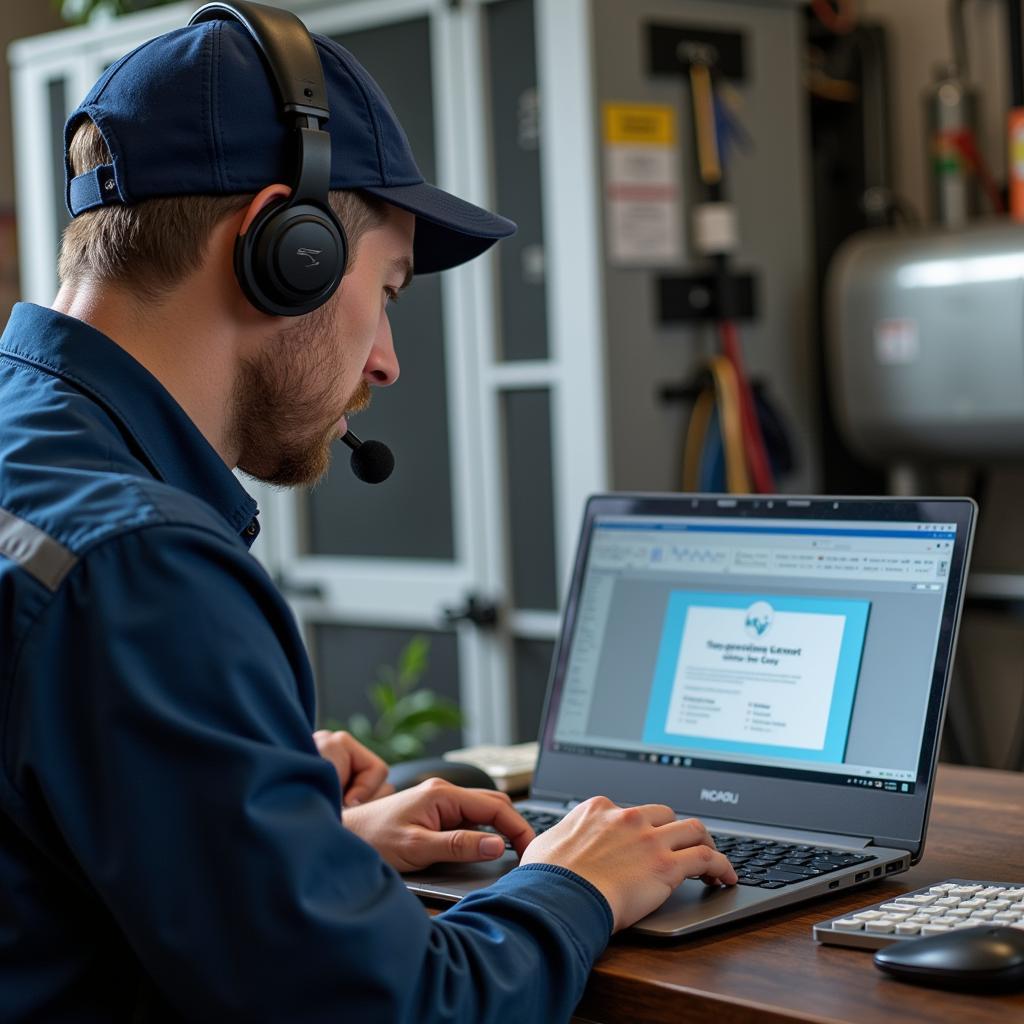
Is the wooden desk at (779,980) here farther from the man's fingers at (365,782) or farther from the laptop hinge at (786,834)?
the man's fingers at (365,782)

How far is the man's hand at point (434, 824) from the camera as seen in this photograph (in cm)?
112

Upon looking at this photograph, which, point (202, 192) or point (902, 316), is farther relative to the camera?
point (902, 316)

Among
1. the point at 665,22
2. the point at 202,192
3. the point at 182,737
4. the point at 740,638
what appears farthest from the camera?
the point at 665,22

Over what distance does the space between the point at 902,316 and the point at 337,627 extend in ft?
4.15

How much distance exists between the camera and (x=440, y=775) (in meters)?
1.34

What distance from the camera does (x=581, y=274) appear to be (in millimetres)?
2637

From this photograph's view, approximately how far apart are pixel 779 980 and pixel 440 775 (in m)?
0.50

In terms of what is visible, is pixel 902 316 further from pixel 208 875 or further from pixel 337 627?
pixel 208 875

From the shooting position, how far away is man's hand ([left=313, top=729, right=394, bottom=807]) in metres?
1.35

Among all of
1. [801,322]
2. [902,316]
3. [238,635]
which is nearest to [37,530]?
[238,635]

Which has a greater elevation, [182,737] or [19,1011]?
[182,737]

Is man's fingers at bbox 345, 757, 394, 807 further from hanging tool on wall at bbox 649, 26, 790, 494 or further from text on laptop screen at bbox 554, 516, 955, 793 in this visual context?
hanging tool on wall at bbox 649, 26, 790, 494

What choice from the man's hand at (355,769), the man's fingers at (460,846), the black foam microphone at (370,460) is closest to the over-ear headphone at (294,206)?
the black foam microphone at (370,460)

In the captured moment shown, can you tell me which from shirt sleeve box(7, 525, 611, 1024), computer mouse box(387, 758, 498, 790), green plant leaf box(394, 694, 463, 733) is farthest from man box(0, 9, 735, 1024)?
green plant leaf box(394, 694, 463, 733)
